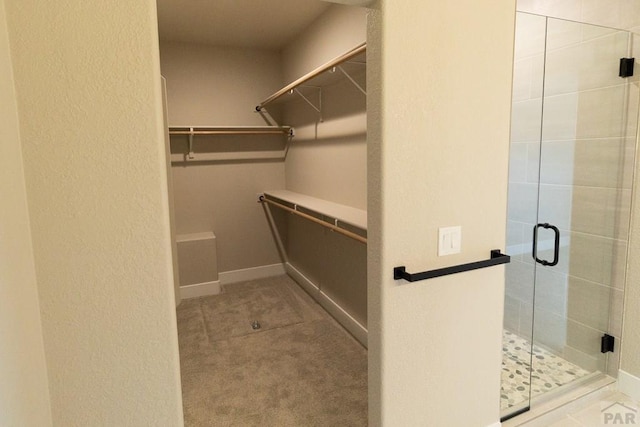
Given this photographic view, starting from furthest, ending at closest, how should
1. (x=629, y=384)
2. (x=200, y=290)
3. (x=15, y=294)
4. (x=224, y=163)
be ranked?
(x=224, y=163), (x=200, y=290), (x=629, y=384), (x=15, y=294)

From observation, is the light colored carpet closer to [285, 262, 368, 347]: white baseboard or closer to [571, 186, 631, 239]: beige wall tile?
[285, 262, 368, 347]: white baseboard

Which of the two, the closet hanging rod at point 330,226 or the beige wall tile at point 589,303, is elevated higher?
the closet hanging rod at point 330,226

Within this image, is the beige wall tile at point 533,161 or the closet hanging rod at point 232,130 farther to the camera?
the closet hanging rod at point 232,130

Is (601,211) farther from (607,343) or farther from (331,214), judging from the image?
(331,214)

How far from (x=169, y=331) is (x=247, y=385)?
1388 millimetres

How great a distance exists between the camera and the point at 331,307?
10.6ft

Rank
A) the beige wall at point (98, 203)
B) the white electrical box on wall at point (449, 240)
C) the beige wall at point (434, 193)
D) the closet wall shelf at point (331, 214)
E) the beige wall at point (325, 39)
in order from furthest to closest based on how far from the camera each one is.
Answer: the beige wall at point (325, 39)
the closet wall shelf at point (331, 214)
the white electrical box on wall at point (449, 240)
the beige wall at point (434, 193)
the beige wall at point (98, 203)

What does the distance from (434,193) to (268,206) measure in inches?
118

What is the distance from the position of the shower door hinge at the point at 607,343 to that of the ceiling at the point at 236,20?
277 cm

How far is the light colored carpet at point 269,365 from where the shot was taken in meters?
2.04

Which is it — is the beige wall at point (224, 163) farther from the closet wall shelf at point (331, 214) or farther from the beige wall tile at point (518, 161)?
the beige wall tile at point (518, 161)

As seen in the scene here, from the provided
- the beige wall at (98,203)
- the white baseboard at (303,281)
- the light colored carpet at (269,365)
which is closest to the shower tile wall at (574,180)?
the light colored carpet at (269,365)

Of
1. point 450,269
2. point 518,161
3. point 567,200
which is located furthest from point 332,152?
point 450,269

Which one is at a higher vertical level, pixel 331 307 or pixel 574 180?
pixel 574 180
